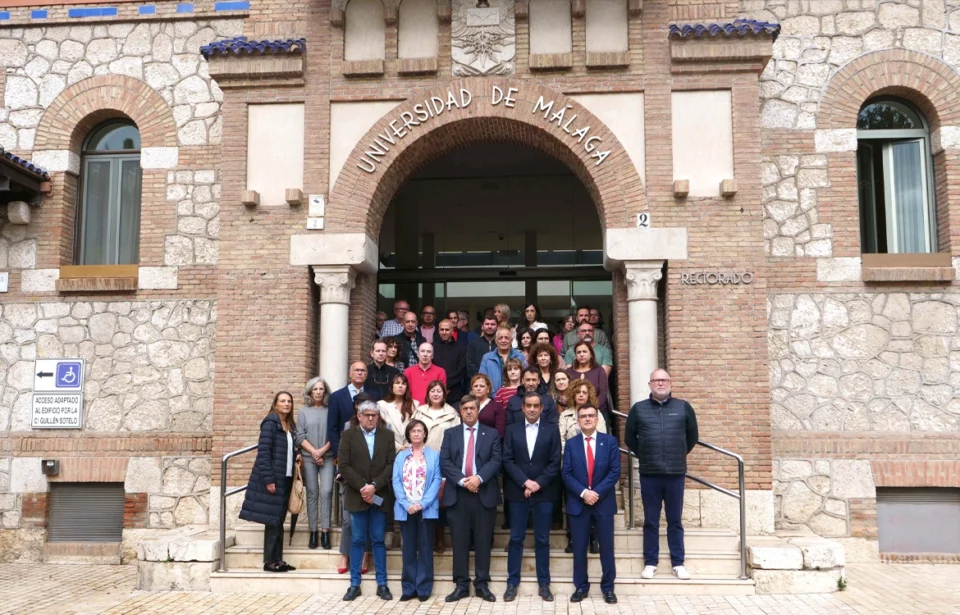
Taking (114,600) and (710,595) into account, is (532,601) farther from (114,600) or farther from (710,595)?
(114,600)

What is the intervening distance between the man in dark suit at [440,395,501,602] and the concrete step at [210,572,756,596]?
0.30m

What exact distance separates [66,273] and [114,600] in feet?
16.4

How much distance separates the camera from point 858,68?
10.4 m

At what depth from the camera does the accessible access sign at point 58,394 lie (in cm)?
1083

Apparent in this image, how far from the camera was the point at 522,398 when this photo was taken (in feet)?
26.4

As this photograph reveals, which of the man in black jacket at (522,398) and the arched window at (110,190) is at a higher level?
the arched window at (110,190)

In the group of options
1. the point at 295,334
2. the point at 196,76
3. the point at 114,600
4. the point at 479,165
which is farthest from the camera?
the point at 479,165

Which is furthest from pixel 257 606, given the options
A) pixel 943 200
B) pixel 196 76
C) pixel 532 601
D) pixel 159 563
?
pixel 943 200

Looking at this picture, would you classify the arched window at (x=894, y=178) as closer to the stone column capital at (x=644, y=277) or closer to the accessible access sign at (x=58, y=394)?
the stone column capital at (x=644, y=277)

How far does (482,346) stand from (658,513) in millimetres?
2765

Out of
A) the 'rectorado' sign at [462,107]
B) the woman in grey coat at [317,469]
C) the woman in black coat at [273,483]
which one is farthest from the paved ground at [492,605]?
the 'rectorado' sign at [462,107]

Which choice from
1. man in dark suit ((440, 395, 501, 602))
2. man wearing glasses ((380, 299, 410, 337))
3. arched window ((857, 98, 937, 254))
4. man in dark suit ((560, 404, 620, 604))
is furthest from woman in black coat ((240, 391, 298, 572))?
arched window ((857, 98, 937, 254))

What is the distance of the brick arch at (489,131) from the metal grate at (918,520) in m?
4.72

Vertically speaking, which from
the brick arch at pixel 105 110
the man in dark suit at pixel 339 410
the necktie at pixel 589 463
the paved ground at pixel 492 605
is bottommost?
the paved ground at pixel 492 605
